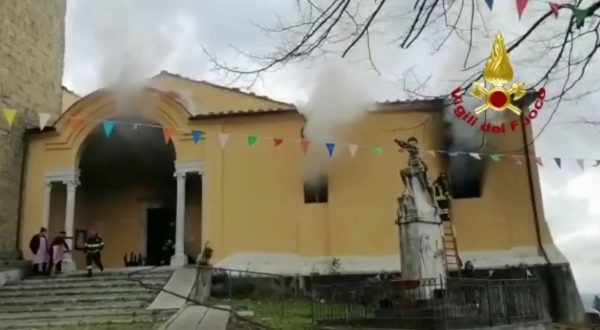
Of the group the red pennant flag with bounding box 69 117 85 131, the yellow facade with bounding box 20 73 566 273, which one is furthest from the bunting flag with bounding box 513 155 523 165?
the red pennant flag with bounding box 69 117 85 131

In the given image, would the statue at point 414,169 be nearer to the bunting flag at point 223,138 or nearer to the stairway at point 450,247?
the stairway at point 450,247

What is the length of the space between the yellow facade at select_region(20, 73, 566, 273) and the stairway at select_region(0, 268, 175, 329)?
237cm

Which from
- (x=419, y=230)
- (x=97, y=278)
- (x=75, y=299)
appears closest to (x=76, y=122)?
(x=97, y=278)

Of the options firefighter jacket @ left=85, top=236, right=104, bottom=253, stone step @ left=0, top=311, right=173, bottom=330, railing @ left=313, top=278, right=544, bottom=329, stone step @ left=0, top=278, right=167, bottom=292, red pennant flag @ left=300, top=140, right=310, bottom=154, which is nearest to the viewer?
railing @ left=313, top=278, right=544, bottom=329

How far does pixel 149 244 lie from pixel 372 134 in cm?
840

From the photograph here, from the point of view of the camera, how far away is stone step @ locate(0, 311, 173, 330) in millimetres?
9828

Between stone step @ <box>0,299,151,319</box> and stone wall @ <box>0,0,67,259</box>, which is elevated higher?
stone wall @ <box>0,0,67,259</box>

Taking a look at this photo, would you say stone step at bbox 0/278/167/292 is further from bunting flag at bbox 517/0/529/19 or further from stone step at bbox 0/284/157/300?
bunting flag at bbox 517/0/529/19

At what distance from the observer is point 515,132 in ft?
47.4

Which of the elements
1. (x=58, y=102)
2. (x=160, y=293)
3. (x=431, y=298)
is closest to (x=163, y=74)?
(x=58, y=102)

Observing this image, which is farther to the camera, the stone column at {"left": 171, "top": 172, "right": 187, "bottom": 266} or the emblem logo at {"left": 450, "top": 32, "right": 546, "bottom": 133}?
the stone column at {"left": 171, "top": 172, "right": 187, "bottom": 266}

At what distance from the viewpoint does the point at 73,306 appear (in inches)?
454

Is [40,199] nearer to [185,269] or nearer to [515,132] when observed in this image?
[185,269]

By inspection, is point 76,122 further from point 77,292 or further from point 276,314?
point 276,314
